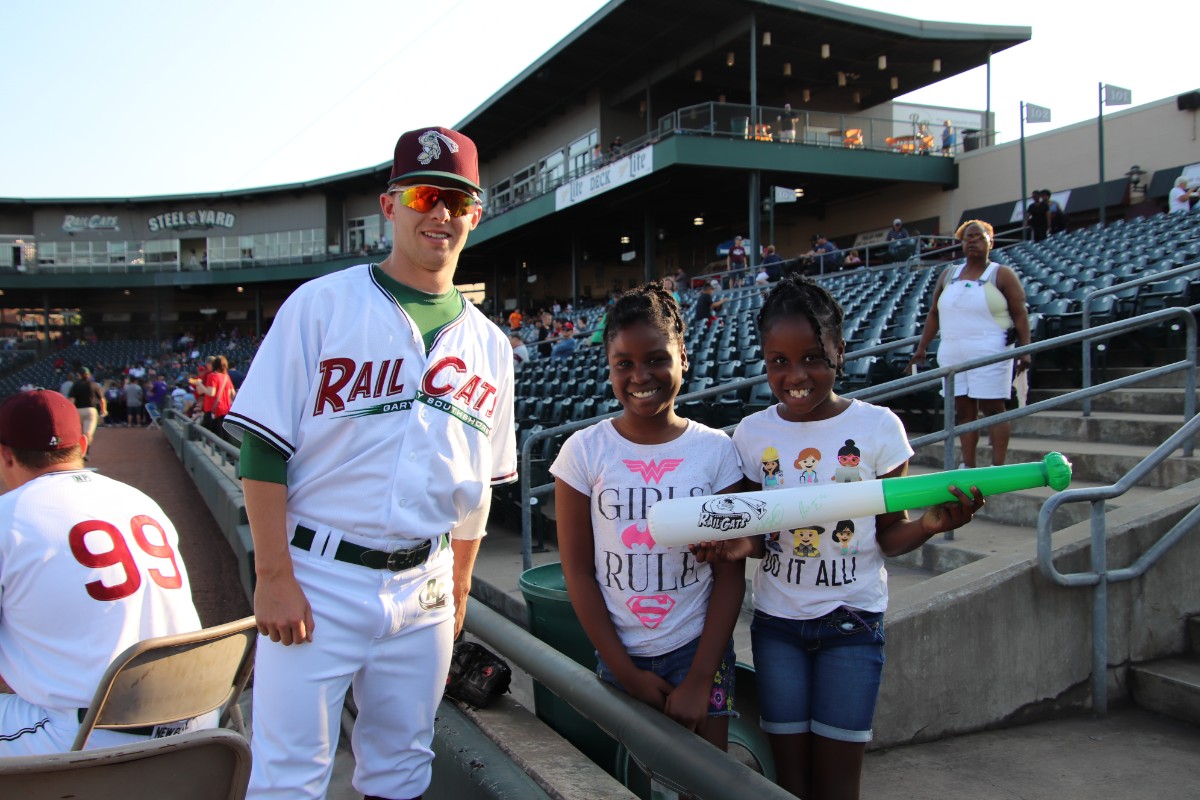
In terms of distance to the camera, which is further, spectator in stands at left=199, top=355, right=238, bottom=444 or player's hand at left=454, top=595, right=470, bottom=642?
spectator in stands at left=199, top=355, right=238, bottom=444

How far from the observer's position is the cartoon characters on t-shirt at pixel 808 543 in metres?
2.11

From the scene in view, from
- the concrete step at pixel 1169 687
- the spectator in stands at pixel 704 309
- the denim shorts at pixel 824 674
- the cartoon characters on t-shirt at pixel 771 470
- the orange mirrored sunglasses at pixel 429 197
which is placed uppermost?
the spectator in stands at pixel 704 309

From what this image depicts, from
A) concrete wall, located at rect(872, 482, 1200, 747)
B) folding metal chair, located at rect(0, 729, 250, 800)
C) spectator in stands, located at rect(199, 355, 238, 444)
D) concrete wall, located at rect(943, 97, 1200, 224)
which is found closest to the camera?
folding metal chair, located at rect(0, 729, 250, 800)

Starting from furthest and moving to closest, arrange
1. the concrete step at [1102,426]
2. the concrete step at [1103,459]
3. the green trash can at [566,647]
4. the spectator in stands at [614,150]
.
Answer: the spectator in stands at [614,150]
the concrete step at [1102,426]
the concrete step at [1103,459]
the green trash can at [566,647]

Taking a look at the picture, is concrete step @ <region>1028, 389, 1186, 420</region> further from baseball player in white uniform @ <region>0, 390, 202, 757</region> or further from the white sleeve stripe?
baseball player in white uniform @ <region>0, 390, 202, 757</region>

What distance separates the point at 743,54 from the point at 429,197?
91.4ft

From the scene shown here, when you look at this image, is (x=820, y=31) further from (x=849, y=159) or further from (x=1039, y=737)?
(x=1039, y=737)

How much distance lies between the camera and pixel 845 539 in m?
2.11

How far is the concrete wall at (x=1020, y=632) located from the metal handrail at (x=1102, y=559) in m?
0.04

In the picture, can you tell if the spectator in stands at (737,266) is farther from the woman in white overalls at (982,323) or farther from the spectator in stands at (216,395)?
the woman in white overalls at (982,323)

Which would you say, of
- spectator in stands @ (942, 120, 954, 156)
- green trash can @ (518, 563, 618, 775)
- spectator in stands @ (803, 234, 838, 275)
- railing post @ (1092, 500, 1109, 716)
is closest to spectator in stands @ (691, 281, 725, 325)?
spectator in stands @ (803, 234, 838, 275)

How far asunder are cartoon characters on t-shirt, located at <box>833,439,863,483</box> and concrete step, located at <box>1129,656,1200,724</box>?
2390mm

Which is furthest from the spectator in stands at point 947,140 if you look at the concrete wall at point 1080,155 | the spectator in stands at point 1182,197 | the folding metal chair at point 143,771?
the folding metal chair at point 143,771

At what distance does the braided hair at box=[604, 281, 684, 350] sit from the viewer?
2096 millimetres
